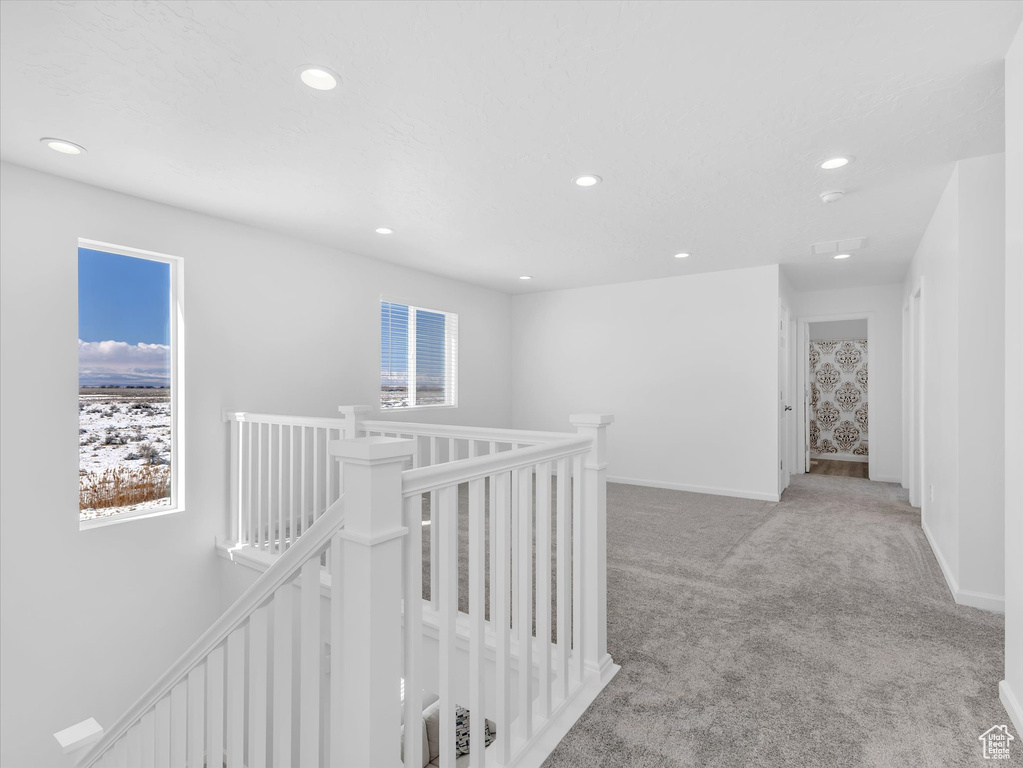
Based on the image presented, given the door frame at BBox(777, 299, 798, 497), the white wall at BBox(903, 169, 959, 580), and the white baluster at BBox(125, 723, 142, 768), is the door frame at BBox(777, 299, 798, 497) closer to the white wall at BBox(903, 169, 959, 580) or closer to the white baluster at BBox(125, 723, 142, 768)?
the white wall at BBox(903, 169, 959, 580)

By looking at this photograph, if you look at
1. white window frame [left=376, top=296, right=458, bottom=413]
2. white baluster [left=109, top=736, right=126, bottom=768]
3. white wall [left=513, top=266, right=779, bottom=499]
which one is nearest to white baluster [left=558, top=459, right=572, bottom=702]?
white baluster [left=109, top=736, right=126, bottom=768]

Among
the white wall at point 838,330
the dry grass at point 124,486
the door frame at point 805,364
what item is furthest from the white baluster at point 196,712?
the white wall at point 838,330

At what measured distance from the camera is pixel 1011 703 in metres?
1.74

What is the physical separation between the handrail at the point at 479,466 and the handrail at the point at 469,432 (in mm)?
75

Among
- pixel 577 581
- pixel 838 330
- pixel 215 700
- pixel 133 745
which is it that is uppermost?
pixel 838 330

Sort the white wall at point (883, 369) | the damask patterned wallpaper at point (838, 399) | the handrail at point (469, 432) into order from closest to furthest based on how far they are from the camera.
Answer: the handrail at point (469, 432)
the white wall at point (883, 369)
the damask patterned wallpaper at point (838, 399)

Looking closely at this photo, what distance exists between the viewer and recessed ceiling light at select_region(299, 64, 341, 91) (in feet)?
6.18

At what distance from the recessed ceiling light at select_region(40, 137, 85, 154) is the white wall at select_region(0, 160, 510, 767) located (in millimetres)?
458

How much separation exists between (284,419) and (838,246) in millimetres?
4522

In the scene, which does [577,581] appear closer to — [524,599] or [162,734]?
[524,599]

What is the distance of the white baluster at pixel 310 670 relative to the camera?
110 centimetres

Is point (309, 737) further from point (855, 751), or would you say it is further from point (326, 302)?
point (326, 302)

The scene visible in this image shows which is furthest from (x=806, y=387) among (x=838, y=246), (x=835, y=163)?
(x=835, y=163)

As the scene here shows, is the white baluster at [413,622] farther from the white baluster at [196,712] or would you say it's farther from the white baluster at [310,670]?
the white baluster at [196,712]
